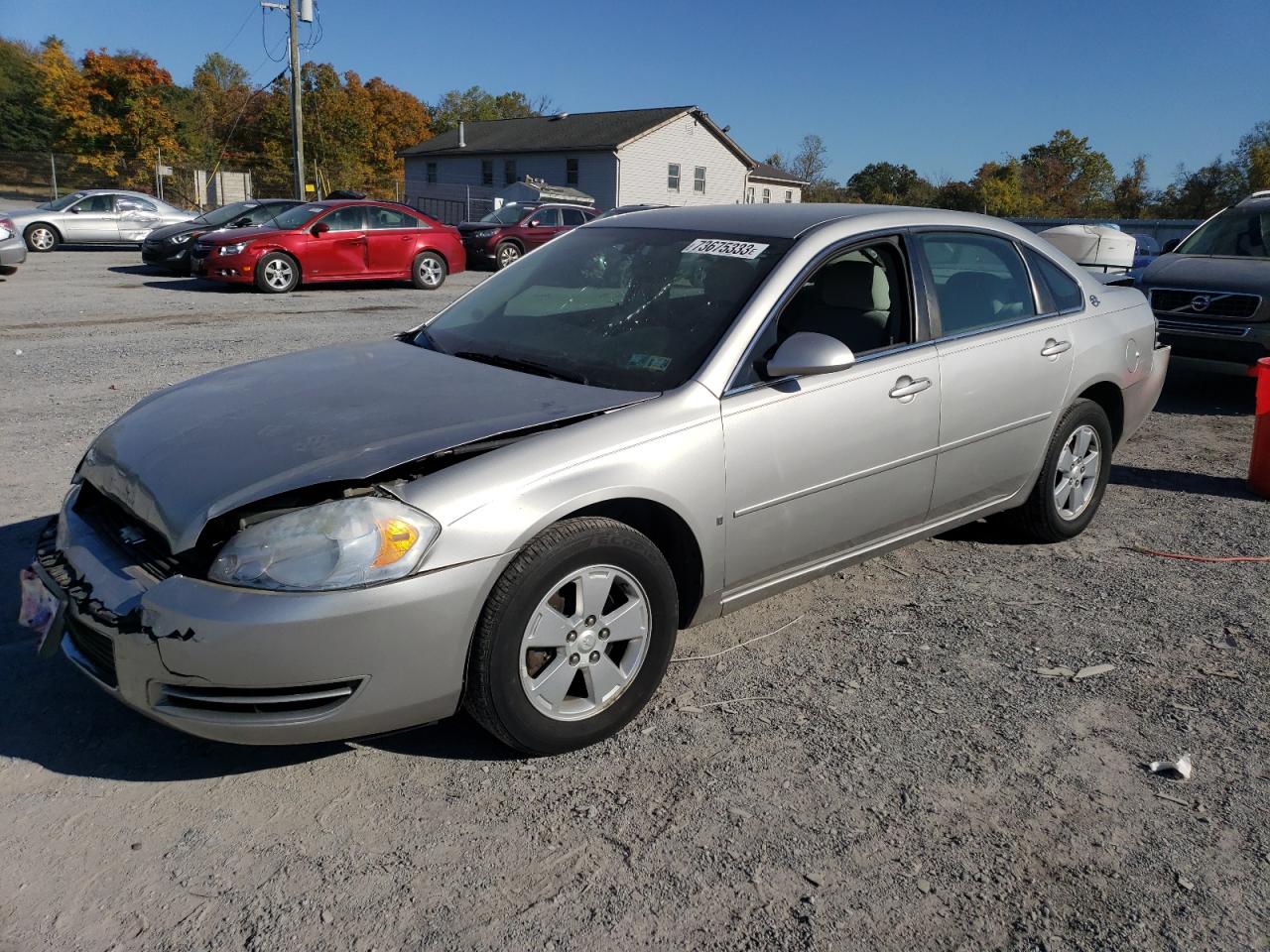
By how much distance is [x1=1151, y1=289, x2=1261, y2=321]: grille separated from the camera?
8.39 m

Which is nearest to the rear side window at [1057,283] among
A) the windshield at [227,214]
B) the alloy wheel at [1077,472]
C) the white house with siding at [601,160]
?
the alloy wheel at [1077,472]

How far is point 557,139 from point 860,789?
50468 millimetres

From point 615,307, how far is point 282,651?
1.94 m

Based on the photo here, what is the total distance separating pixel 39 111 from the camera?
58969 mm

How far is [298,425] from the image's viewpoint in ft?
10.5

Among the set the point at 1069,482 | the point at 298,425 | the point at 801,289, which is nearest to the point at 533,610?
the point at 298,425

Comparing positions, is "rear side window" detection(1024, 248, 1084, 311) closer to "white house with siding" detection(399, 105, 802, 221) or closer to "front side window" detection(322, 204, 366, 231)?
"front side window" detection(322, 204, 366, 231)

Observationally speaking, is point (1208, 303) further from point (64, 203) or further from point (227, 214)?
point (64, 203)

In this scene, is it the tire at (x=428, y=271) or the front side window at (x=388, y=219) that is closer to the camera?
the front side window at (x=388, y=219)

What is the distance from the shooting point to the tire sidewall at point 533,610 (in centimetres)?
288

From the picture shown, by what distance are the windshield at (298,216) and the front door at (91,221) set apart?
9075 mm

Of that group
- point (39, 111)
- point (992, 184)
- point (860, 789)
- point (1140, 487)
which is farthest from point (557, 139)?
point (860, 789)

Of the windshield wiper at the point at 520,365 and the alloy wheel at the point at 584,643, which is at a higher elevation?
the windshield wiper at the point at 520,365

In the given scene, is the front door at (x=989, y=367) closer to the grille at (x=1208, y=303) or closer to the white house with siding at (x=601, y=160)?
the grille at (x=1208, y=303)
